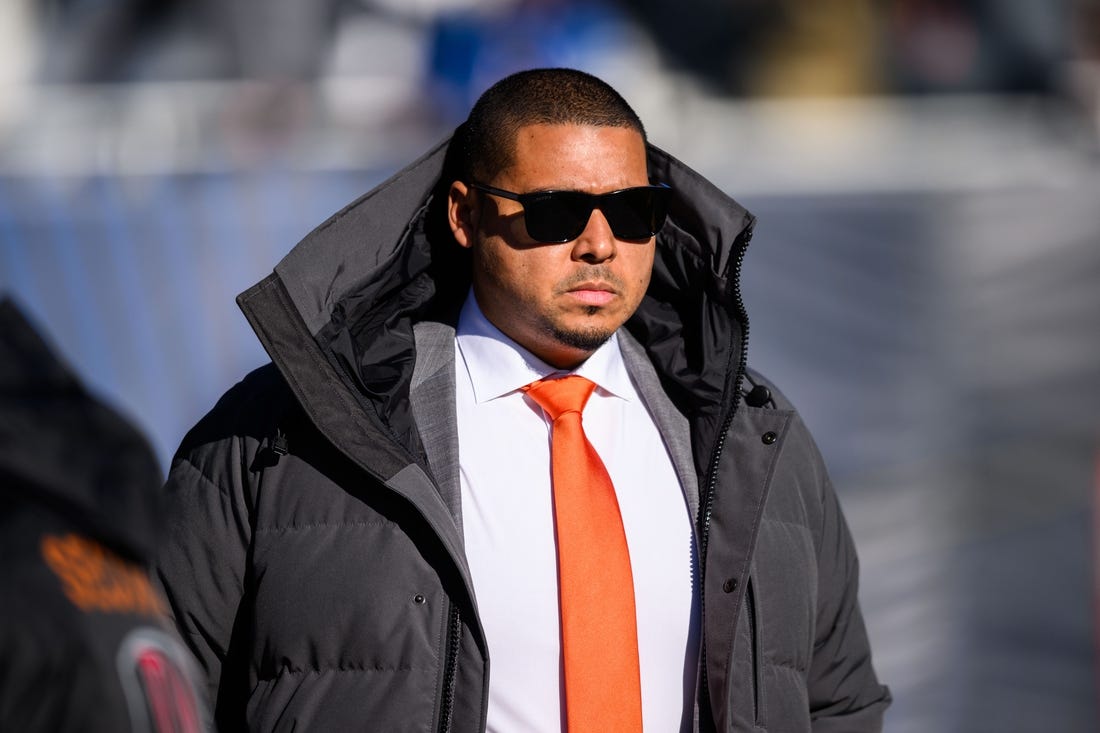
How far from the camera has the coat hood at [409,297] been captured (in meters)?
2.43

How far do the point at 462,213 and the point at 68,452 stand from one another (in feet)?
5.00

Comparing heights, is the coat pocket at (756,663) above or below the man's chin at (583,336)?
below

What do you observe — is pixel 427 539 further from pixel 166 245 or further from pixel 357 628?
pixel 166 245

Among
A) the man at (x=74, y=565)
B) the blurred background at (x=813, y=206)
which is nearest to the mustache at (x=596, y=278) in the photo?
the man at (x=74, y=565)

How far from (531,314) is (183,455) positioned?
0.66 metres

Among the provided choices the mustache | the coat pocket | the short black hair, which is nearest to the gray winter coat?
the coat pocket

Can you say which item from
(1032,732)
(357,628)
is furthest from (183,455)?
(1032,732)

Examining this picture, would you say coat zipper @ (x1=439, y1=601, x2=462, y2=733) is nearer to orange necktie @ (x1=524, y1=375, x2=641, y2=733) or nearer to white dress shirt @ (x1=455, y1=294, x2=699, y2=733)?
white dress shirt @ (x1=455, y1=294, x2=699, y2=733)

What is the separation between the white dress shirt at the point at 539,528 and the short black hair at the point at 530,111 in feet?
0.99

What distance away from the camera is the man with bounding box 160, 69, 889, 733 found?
231cm

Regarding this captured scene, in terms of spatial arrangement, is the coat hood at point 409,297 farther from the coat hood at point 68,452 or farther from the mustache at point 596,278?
the coat hood at point 68,452

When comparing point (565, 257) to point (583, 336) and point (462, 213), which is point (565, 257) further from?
point (462, 213)

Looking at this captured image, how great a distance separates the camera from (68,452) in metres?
1.29

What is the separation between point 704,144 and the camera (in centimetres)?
708
